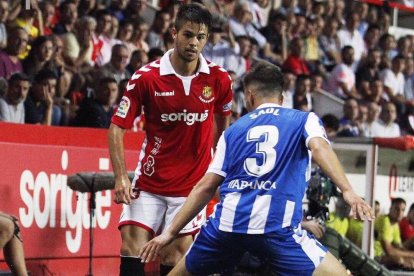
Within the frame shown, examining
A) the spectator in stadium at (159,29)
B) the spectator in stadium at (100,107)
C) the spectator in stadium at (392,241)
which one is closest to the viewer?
the spectator in stadium at (100,107)

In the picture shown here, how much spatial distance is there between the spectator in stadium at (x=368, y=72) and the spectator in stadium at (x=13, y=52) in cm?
763

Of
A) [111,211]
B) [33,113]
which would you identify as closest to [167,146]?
[111,211]

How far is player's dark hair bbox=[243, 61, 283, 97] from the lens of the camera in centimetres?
642

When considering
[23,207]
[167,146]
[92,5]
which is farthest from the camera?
[92,5]

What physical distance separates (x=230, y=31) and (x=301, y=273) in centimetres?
1083

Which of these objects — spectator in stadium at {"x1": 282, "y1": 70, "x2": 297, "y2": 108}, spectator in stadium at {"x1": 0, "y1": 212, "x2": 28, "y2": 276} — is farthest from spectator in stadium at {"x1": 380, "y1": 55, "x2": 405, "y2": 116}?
spectator in stadium at {"x1": 0, "y1": 212, "x2": 28, "y2": 276}

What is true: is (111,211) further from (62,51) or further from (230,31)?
(230,31)

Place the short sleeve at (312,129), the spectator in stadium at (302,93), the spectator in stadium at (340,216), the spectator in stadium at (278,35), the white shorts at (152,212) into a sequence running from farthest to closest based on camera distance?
the spectator in stadium at (278,35) < the spectator in stadium at (302,93) < the spectator in stadium at (340,216) < the white shorts at (152,212) < the short sleeve at (312,129)

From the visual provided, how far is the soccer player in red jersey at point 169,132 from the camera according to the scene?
7.63 meters

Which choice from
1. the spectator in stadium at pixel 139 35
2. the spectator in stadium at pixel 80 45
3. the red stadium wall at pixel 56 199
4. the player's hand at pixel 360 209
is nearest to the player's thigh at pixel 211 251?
the player's hand at pixel 360 209

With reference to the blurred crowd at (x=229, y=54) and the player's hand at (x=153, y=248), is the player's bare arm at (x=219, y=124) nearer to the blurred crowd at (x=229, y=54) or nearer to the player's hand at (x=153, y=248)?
the player's hand at (x=153, y=248)

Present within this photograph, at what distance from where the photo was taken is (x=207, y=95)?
25.7 ft

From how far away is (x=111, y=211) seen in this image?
11.1m

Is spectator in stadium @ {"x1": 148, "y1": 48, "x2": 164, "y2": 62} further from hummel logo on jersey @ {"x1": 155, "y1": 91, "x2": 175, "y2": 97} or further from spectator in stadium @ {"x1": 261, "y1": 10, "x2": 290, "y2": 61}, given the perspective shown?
hummel logo on jersey @ {"x1": 155, "y1": 91, "x2": 175, "y2": 97}
